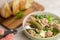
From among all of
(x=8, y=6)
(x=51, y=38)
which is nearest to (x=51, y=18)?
(x=51, y=38)

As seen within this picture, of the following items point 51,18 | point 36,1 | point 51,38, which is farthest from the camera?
point 36,1

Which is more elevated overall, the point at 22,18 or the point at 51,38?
the point at 22,18

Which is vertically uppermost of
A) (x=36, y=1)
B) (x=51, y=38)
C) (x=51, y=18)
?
(x=36, y=1)

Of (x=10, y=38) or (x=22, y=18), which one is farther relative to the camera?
(x=22, y=18)

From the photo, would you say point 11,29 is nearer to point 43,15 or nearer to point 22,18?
point 22,18
